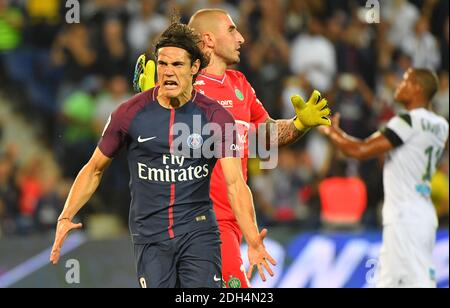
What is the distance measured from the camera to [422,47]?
1442cm

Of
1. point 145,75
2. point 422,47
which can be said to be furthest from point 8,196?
point 422,47

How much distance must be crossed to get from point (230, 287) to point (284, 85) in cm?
641

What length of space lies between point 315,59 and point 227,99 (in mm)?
6433

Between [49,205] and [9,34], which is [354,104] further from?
[9,34]

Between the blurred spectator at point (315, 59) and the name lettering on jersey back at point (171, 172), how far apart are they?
7.12 metres

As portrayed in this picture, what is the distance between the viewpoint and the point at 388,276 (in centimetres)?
948

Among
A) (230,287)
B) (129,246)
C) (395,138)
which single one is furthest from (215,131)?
(129,246)

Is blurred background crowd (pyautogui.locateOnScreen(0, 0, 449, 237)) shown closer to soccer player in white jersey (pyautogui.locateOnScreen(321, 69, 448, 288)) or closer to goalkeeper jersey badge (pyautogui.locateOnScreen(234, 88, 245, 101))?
soccer player in white jersey (pyautogui.locateOnScreen(321, 69, 448, 288))

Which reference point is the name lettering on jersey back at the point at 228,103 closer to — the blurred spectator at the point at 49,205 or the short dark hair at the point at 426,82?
the short dark hair at the point at 426,82

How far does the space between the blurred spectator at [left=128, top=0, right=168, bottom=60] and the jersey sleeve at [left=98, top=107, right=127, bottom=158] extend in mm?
6936

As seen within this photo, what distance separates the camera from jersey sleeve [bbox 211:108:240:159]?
653 cm

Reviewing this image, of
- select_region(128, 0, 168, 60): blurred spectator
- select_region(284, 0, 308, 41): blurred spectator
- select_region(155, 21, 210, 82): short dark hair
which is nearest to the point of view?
select_region(155, 21, 210, 82): short dark hair

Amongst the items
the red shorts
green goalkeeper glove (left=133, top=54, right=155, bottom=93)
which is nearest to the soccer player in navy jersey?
the red shorts

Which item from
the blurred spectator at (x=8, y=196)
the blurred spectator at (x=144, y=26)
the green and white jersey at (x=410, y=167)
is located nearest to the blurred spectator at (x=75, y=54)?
the blurred spectator at (x=144, y=26)
